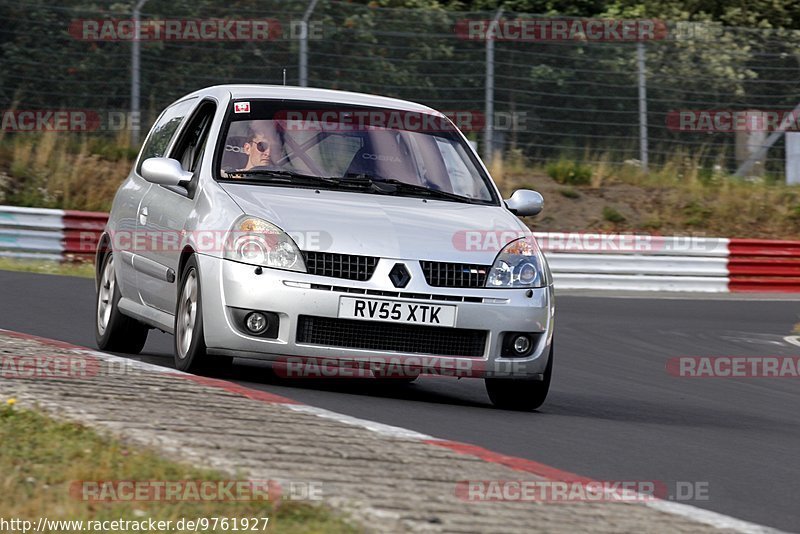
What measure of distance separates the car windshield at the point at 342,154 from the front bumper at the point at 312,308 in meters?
0.87

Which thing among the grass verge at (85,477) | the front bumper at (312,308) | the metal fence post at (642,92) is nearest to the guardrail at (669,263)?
the metal fence post at (642,92)

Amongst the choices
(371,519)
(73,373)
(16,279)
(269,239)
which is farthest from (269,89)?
(16,279)

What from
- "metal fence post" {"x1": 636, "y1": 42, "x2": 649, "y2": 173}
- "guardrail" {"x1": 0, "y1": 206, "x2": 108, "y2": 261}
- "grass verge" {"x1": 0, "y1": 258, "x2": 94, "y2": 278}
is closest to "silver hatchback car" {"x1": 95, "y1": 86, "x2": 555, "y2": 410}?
"grass verge" {"x1": 0, "y1": 258, "x2": 94, "y2": 278}

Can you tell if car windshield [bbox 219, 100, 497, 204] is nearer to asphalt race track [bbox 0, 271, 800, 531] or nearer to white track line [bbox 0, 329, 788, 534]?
asphalt race track [bbox 0, 271, 800, 531]

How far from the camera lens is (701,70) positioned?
2511 cm

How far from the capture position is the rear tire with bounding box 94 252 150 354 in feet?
32.8

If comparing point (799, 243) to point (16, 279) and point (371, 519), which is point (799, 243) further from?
point (371, 519)

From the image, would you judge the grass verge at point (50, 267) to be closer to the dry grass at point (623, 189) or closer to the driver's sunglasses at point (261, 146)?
the dry grass at point (623, 189)

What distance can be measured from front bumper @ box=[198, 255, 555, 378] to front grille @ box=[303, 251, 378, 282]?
0.04 meters

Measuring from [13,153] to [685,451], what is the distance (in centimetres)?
1830

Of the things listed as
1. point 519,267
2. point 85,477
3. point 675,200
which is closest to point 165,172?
point 519,267

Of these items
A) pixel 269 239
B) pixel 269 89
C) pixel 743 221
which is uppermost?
pixel 269 89

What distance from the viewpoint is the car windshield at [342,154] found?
873 centimetres

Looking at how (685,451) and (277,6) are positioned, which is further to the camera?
(277,6)
